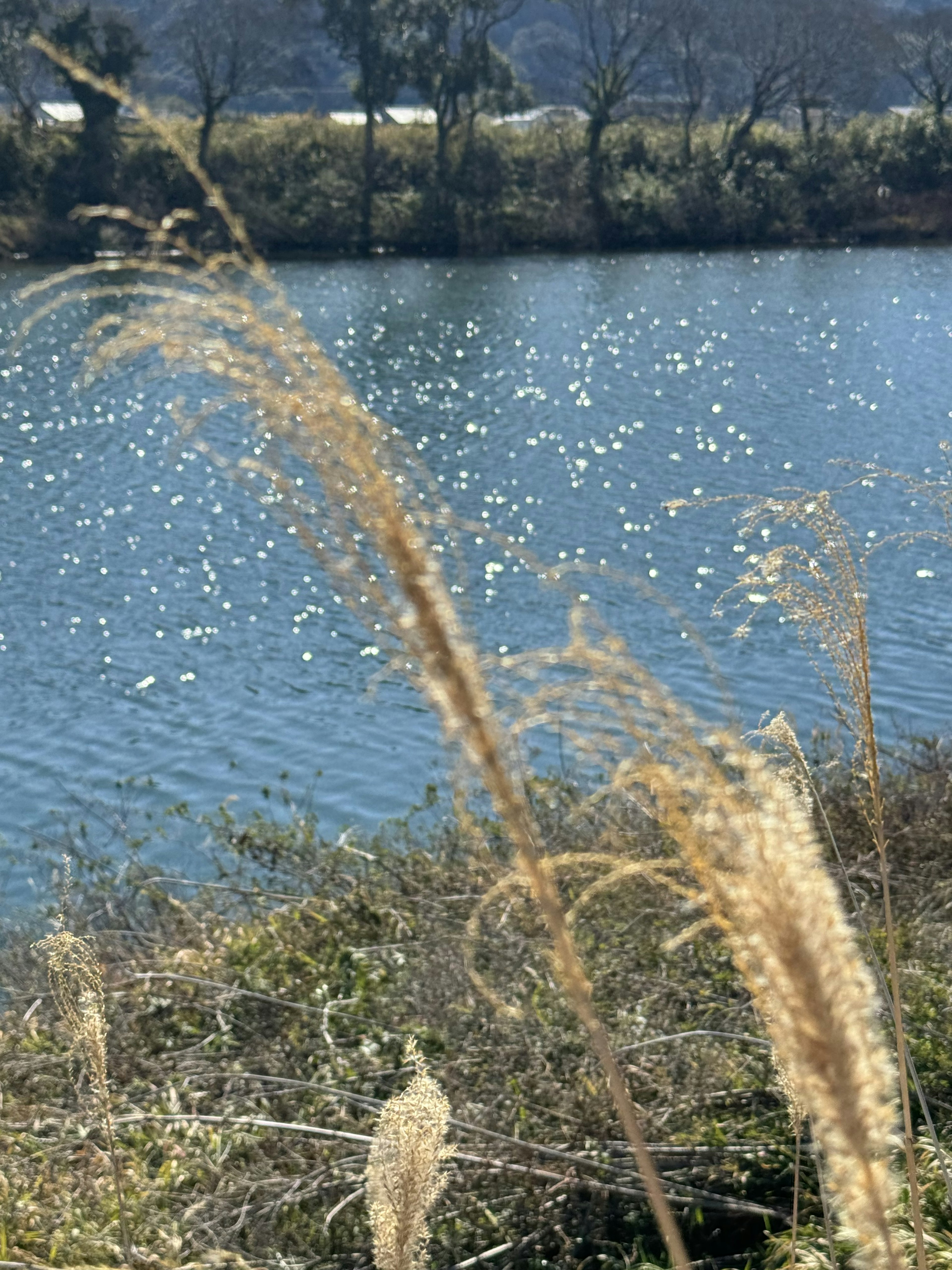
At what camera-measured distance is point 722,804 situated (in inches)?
40.2

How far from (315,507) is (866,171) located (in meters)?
49.9

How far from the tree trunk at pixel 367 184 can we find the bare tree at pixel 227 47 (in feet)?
17.8

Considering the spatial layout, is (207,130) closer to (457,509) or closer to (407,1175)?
(457,509)

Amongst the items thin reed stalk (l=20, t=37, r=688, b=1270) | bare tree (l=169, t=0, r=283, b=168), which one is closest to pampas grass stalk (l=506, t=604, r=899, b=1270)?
thin reed stalk (l=20, t=37, r=688, b=1270)

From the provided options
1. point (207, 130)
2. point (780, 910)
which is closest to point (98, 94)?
point (207, 130)

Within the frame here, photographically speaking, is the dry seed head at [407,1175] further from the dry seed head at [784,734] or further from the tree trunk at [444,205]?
→ the tree trunk at [444,205]

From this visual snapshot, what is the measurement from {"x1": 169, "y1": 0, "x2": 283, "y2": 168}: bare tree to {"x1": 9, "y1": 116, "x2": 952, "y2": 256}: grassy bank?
169 cm

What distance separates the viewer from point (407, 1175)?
1.68 meters

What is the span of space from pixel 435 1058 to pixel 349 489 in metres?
3.96

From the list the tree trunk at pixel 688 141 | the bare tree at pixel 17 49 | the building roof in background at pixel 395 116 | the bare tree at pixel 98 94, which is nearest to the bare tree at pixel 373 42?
the building roof in background at pixel 395 116

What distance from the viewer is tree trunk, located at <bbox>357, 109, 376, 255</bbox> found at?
41406mm

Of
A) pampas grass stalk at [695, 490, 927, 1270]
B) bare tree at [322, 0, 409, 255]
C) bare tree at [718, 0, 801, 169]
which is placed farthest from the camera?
bare tree at [718, 0, 801, 169]

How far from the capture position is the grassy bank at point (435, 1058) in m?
3.91

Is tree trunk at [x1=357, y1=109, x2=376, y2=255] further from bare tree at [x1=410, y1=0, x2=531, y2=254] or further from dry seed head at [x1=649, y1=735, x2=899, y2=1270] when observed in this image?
dry seed head at [x1=649, y1=735, x2=899, y2=1270]
